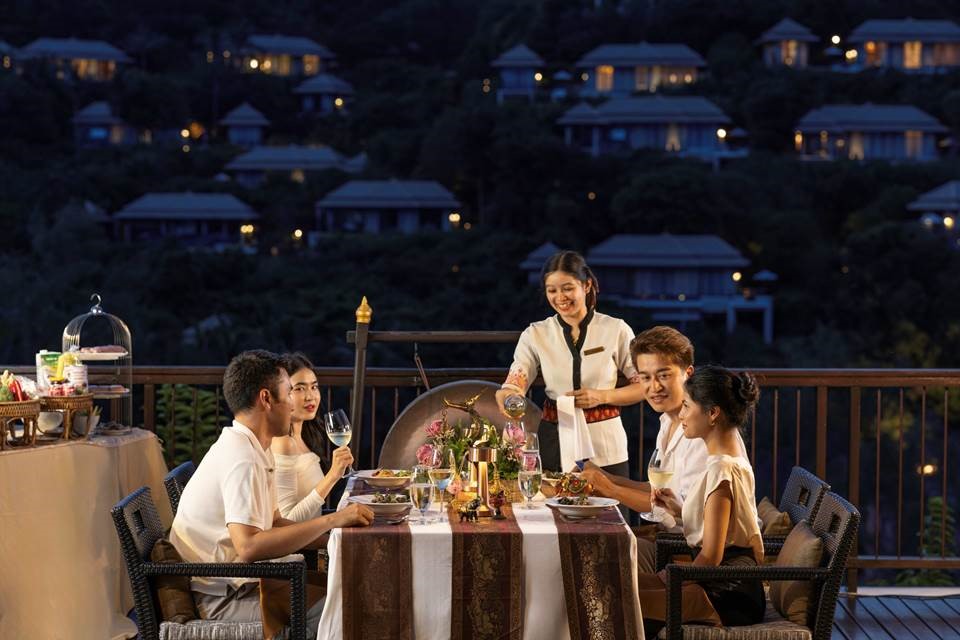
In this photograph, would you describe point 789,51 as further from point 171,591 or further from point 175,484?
point 171,591

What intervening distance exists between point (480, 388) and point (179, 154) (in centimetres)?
3509

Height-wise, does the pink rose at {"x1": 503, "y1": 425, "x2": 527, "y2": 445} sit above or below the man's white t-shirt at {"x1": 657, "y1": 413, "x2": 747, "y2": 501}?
above

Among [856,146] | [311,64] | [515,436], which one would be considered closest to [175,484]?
[515,436]

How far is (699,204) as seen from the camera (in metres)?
34.1

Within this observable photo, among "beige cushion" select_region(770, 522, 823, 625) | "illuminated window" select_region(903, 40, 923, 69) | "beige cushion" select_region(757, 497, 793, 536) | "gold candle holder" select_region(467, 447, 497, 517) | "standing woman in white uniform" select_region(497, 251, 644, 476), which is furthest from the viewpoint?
"illuminated window" select_region(903, 40, 923, 69)

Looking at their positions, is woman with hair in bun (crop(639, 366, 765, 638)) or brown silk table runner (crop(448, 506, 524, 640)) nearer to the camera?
brown silk table runner (crop(448, 506, 524, 640))

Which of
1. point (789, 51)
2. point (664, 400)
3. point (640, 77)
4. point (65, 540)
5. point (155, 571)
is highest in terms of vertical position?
point (789, 51)

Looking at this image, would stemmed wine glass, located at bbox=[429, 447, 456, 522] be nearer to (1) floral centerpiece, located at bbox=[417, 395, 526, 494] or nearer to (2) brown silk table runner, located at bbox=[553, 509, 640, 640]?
(1) floral centerpiece, located at bbox=[417, 395, 526, 494]

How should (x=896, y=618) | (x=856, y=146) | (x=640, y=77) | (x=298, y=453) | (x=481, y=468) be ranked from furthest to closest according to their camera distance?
(x=640, y=77) < (x=856, y=146) < (x=896, y=618) < (x=298, y=453) < (x=481, y=468)

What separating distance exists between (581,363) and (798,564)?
4.39 feet

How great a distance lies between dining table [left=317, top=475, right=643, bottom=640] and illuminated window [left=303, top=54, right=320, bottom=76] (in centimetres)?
3919

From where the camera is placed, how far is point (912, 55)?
1607 inches

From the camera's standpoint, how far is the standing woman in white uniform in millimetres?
4375

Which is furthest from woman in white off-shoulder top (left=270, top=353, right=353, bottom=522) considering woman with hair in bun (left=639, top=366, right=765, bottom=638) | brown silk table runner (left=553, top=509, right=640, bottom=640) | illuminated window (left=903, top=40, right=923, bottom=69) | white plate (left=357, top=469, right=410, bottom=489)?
illuminated window (left=903, top=40, right=923, bottom=69)
